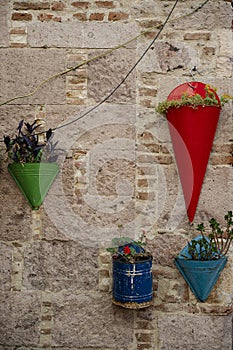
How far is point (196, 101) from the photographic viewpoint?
2.72 metres

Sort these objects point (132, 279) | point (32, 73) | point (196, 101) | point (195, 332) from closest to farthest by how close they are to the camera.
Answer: point (132, 279)
point (196, 101)
point (195, 332)
point (32, 73)

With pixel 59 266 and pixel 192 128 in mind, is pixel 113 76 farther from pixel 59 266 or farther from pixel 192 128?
pixel 59 266

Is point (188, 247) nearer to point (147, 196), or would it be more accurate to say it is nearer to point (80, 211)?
point (147, 196)

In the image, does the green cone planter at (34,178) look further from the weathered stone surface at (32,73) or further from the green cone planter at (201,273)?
the green cone planter at (201,273)

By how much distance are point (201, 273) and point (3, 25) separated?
1.97 meters

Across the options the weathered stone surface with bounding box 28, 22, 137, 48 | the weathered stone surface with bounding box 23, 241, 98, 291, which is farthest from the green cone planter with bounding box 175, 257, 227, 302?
the weathered stone surface with bounding box 28, 22, 137, 48

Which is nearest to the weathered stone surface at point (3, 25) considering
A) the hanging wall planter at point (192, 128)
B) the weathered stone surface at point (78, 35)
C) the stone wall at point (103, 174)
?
the stone wall at point (103, 174)

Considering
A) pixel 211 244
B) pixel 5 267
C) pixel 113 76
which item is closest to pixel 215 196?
pixel 211 244

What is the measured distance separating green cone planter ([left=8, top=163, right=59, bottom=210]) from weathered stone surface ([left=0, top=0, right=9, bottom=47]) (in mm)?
797

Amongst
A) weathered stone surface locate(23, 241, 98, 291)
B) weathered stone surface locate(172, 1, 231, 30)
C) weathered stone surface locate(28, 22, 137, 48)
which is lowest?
weathered stone surface locate(23, 241, 98, 291)

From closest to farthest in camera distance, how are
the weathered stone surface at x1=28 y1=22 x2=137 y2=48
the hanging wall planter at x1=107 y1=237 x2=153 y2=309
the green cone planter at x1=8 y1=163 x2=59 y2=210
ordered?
the hanging wall planter at x1=107 y1=237 x2=153 y2=309 < the green cone planter at x1=8 y1=163 x2=59 y2=210 < the weathered stone surface at x1=28 y1=22 x2=137 y2=48

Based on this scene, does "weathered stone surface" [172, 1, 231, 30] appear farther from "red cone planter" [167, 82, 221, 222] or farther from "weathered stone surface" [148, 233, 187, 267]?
"weathered stone surface" [148, 233, 187, 267]

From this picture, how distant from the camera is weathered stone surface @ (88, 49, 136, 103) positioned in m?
2.93

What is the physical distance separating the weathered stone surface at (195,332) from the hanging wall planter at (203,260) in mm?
155
